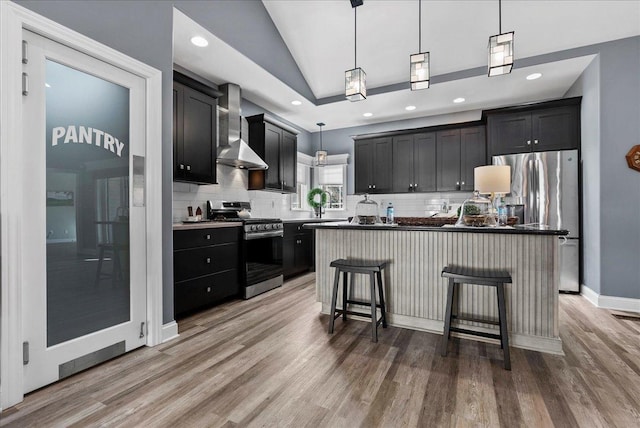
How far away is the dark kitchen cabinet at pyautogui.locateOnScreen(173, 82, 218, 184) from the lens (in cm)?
329

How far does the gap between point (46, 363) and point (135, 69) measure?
2.07 meters

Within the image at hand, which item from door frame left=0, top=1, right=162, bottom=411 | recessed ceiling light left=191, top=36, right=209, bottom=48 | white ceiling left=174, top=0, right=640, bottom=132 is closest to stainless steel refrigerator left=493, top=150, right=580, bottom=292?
white ceiling left=174, top=0, right=640, bottom=132

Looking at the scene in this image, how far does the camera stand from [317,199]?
618cm

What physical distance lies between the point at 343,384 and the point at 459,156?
14.6 feet

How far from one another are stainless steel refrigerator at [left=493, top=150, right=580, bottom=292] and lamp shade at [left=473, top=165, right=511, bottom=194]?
1568 mm

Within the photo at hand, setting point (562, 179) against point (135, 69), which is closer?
point (135, 69)

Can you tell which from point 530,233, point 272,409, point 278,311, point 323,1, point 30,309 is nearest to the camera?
point 272,409

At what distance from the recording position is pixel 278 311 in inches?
127

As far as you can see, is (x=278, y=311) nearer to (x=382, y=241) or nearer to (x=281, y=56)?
(x=382, y=241)

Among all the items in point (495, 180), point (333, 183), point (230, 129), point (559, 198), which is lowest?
point (559, 198)

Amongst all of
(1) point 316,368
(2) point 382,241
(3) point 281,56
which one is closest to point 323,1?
(3) point 281,56

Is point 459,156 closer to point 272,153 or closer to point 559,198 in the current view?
point 559,198

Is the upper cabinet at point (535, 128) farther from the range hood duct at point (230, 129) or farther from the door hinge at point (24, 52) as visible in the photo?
the door hinge at point (24, 52)

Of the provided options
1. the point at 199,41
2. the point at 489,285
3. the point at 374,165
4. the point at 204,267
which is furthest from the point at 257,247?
the point at 374,165
